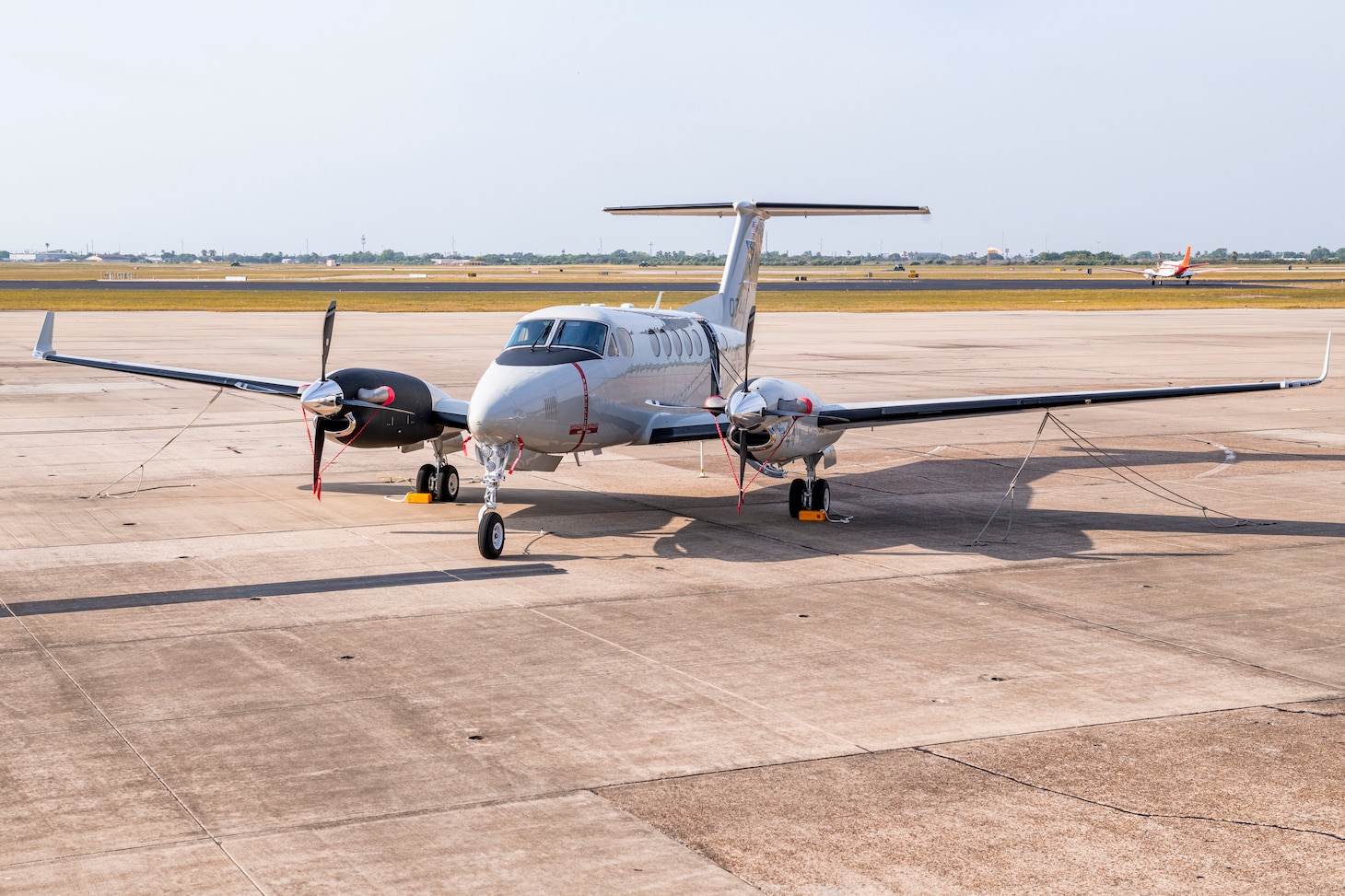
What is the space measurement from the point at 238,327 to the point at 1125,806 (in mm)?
58307

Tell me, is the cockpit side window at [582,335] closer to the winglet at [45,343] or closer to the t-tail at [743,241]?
the t-tail at [743,241]

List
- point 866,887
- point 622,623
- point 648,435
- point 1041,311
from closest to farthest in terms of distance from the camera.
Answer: point 866,887 < point 622,623 < point 648,435 < point 1041,311

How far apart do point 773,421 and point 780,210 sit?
7755 mm

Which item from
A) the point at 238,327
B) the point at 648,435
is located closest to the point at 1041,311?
the point at 238,327

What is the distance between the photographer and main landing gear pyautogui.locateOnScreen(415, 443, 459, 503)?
20.6 metres

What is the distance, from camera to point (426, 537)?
17.8 m

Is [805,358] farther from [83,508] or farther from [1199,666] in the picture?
[1199,666]

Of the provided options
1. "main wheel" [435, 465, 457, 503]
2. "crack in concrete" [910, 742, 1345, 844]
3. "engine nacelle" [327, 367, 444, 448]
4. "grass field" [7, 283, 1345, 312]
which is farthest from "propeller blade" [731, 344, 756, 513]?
"grass field" [7, 283, 1345, 312]

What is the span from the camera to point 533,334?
18.4 metres

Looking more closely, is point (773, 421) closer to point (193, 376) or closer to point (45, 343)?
point (193, 376)

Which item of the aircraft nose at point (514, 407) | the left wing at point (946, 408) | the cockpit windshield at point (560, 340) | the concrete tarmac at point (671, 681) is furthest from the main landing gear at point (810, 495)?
the aircraft nose at point (514, 407)

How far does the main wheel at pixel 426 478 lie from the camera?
20.7 m

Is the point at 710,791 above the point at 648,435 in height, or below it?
below

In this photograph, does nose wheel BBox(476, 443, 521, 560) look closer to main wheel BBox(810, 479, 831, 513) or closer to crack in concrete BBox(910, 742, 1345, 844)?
main wheel BBox(810, 479, 831, 513)
